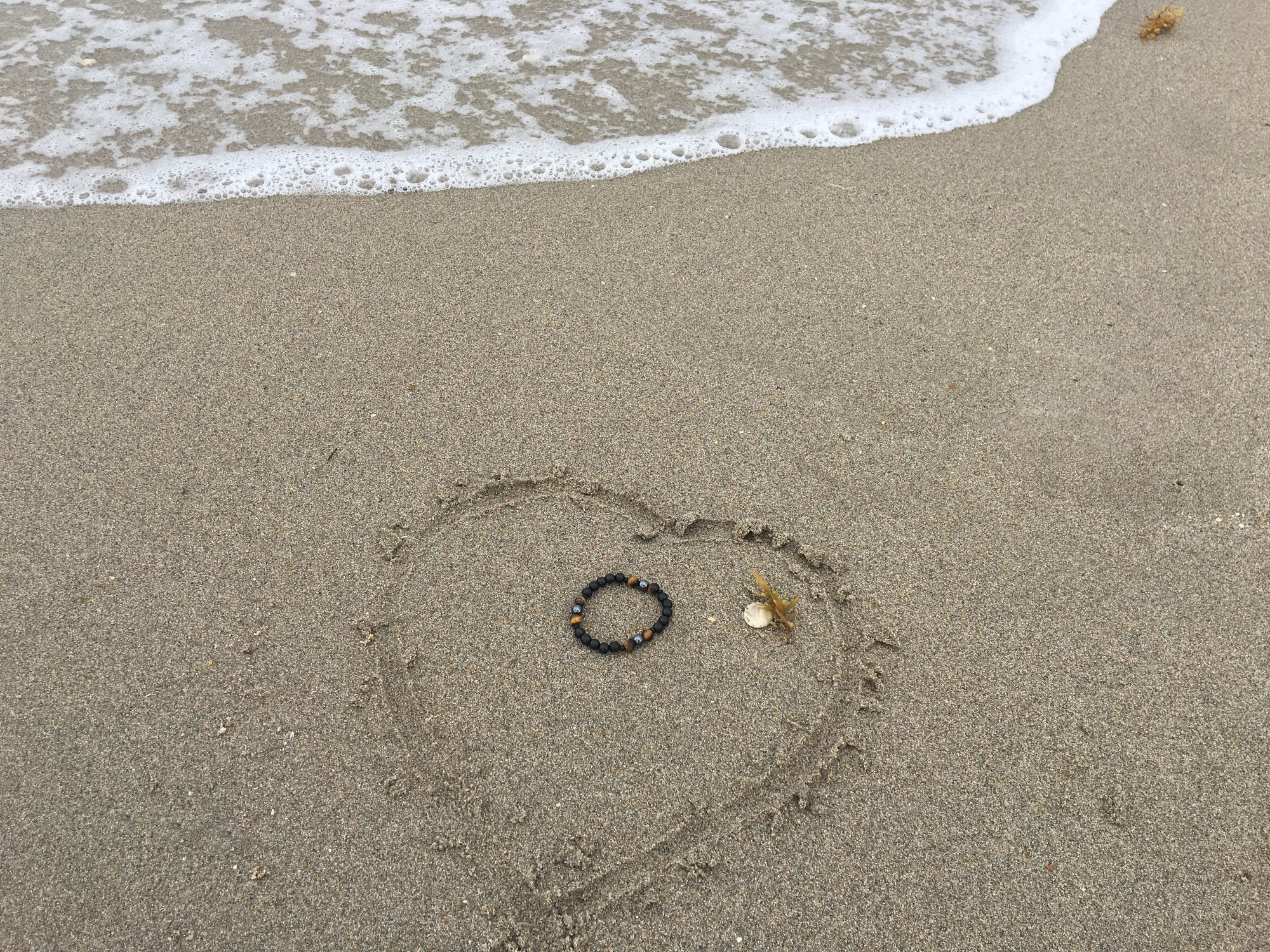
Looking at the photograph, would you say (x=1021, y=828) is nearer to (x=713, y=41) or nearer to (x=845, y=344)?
(x=845, y=344)

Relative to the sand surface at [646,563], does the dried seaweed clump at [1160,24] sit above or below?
above

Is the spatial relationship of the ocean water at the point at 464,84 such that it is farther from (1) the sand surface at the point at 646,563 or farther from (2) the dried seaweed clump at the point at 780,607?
(2) the dried seaweed clump at the point at 780,607

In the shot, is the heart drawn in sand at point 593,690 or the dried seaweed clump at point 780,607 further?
the dried seaweed clump at point 780,607

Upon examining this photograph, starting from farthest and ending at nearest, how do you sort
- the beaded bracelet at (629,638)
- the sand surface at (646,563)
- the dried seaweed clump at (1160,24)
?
the dried seaweed clump at (1160,24) → the beaded bracelet at (629,638) → the sand surface at (646,563)

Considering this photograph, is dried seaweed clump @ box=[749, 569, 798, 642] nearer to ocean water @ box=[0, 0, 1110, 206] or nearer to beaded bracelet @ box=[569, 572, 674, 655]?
beaded bracelet @ box=[569, 572, 674, 655]

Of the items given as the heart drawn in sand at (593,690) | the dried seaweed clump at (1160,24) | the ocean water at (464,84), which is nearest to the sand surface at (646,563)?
the heart drawn in sand at (593,690)

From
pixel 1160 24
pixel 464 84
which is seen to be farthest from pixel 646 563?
pixel 1160 24

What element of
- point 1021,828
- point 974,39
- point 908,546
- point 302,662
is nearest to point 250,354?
point 302,662
